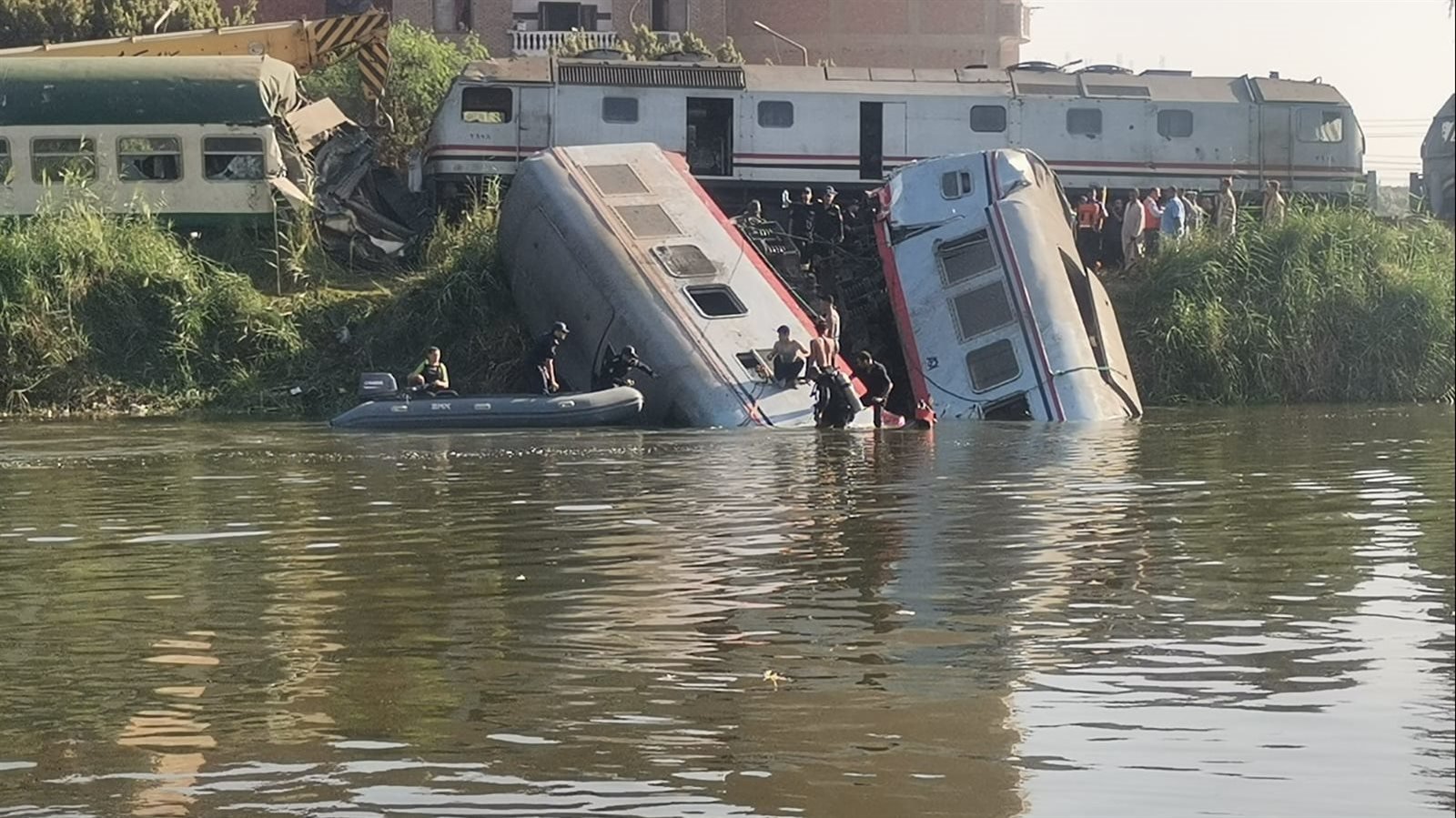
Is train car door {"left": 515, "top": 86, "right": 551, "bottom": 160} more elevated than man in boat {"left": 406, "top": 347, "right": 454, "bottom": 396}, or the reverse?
train car door {"left": 515, "top": 86, "right": 551, "bottom": 160}

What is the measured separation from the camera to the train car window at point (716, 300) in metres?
26.3

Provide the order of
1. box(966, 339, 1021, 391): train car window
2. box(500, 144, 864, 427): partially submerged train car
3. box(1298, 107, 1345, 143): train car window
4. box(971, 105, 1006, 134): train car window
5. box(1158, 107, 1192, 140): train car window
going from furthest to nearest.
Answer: box(1298, 107, 1345, 143): train car window
box(1158, 107, 1192, 140): train car window
box(971, 105, 1006, 134): train car window
box(966, 339, 1021, 391): train car window
box(500, 144, 864, 427): partially submerged train car

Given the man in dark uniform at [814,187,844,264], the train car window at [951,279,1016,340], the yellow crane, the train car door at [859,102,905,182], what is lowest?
the train car window at [951,279,1016,340]

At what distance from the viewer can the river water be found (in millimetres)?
7762

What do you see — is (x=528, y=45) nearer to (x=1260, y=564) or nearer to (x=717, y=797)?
(x=1260, y=564)

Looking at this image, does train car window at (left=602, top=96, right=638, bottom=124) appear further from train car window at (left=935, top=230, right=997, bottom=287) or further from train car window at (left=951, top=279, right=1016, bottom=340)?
train car window at (left=951, top=279, right=1016, bottom=340)

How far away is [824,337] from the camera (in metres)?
25.4

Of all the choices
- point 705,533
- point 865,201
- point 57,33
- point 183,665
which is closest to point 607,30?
point 57,33

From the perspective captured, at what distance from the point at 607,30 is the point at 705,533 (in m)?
41.2

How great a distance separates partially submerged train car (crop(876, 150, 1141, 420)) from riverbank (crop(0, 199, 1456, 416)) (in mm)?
3463

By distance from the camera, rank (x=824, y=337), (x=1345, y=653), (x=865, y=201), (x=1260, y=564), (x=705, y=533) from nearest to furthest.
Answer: (x=1345, y=653) < (x=1260, y=564) < (x=705, y=533) < (x=824, y=337) < (x=865, y=201)

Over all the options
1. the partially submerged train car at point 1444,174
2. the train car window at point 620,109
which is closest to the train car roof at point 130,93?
the train car window at point 620,109

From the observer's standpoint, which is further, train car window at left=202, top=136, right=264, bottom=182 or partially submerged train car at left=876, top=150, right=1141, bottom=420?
train car window at left=202, top=136, right=264, bottom=182

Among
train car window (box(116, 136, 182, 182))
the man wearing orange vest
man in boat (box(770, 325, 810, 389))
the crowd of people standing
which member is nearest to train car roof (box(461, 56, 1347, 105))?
the crowd of people standing
